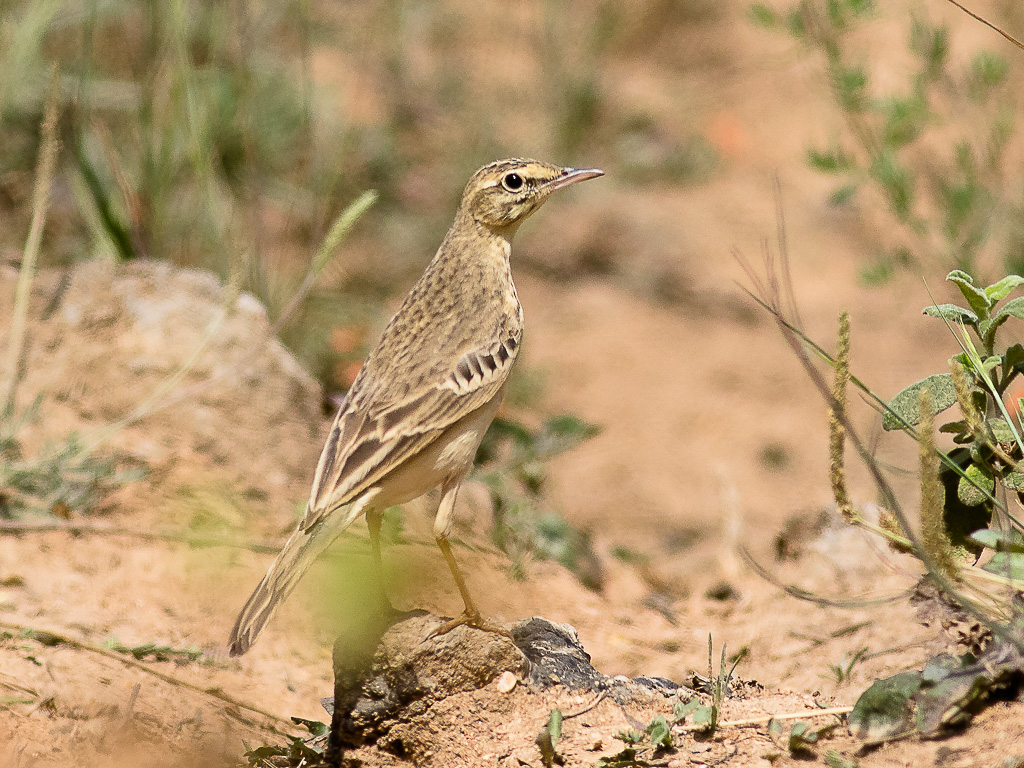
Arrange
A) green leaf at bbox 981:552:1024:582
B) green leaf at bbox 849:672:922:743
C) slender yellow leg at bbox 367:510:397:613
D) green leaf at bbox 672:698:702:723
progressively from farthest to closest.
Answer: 1. slender yellow leg at bbox 367:510:397:613
2. green leaf at bbox 672:698:702:723
3. green leaf at bbox 849:672:922:743
4. green leaf at bbox 981:552:1024:582

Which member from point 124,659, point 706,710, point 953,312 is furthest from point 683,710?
point 124,659

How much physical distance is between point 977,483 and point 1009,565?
1.10ft

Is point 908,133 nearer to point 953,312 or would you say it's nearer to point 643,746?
point 953,312

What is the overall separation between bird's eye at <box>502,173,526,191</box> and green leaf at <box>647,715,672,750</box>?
2200 mm

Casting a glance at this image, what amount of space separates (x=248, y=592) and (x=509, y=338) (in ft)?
5.14

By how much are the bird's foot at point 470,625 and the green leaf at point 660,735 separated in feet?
1.76

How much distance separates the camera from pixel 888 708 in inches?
109

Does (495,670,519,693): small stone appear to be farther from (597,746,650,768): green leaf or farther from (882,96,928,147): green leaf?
(882,96,928,147): green leaf

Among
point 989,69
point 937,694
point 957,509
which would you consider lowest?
point 937,694

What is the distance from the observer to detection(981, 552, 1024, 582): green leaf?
2.65 meters

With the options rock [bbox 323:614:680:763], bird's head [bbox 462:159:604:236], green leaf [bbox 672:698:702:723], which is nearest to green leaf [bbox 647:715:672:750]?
green leaf [bbox 672:698:702:723]

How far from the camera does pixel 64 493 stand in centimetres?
475

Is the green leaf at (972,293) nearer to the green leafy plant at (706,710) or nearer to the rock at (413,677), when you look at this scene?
the green leafy plant at (706,710)

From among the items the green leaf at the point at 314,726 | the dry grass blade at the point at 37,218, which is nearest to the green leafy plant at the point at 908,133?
the dry grass blade at the point at 37,218
